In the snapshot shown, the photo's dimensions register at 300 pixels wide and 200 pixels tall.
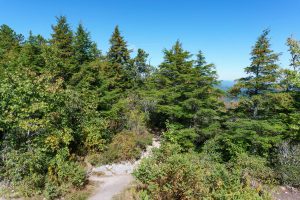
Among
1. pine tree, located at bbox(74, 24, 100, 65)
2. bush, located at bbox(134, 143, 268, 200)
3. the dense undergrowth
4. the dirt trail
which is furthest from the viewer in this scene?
pine tree, located at bbox(74, 24, 100, 65)

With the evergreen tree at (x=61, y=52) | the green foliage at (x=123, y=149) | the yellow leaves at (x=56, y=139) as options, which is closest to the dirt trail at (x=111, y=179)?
the green foliage at (x=123, y=149)

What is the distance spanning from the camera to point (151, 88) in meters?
23.5

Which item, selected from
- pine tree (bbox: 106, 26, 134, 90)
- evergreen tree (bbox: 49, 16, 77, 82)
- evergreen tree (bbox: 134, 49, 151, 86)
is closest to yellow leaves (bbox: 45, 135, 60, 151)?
evergreen tree (bbox: 49, 16, 77, 82)

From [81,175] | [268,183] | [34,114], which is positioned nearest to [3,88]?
[34,114]

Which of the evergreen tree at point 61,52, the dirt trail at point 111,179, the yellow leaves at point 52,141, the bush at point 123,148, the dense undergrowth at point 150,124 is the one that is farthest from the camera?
the evergreen tree at point 61,52

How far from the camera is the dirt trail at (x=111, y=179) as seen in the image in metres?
12.3

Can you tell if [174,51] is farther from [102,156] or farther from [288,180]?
→ [288,180]

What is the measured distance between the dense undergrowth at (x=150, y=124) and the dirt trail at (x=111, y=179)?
2.04ft

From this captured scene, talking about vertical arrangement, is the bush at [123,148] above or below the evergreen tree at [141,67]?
below

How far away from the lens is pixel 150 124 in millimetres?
25766

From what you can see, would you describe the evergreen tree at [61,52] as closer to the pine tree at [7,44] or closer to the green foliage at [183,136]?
the pine tree at [7,44]

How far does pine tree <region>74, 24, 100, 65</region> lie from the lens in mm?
20203

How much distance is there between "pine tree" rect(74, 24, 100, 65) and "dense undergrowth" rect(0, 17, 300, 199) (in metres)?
0.10

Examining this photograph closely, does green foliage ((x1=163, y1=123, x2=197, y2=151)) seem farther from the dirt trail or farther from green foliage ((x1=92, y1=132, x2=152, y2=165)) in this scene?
the dirt trail
